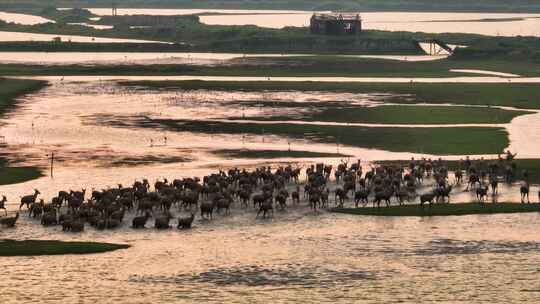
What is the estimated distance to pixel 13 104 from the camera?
95188 mm

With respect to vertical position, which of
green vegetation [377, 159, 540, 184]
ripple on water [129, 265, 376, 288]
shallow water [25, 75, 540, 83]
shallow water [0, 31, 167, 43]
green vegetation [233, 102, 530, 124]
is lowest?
ripple on water [129, 265, 376, 288]

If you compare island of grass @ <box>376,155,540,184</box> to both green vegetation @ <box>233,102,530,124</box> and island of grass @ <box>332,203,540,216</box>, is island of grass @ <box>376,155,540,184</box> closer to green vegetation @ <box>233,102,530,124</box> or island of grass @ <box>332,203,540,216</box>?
island of grass @ <box>332,203,540,216</box>

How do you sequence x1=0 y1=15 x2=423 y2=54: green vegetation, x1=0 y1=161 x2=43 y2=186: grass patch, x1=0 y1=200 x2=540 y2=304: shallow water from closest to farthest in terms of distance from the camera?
x1=0 y1=200 x2=540 y2=304: shallow water
x1=0 y1=161 x2=43 y2=186: grass patch
x1=0 y1=15 x2=423 y2=54: green vegetation

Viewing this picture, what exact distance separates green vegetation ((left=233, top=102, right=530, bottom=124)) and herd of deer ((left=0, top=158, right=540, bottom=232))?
2303 centimetres

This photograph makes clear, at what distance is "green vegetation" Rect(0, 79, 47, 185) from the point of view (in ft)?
203

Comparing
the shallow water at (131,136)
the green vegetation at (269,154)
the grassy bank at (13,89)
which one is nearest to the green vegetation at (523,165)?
the shallow water at (131,136)

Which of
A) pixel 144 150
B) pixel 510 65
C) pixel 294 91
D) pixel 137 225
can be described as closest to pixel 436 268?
pixel 137 225

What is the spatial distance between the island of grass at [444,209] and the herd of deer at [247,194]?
0.57 metres

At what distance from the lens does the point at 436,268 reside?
1740 inches

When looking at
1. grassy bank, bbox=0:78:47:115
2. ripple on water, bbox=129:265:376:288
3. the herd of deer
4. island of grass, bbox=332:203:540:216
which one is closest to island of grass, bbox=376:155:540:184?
the herd of deer

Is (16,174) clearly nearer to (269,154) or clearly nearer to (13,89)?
(269,154)

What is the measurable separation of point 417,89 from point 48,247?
221 feet

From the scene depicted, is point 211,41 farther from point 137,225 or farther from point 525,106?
point 137,225

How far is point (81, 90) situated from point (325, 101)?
22.8 meters
